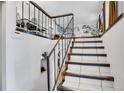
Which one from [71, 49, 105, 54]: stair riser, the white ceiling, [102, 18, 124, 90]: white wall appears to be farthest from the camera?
the white ceiling

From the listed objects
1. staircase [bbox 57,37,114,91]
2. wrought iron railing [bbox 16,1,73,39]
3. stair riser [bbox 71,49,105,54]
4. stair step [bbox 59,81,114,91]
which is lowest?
stair step [bbox 59,81,114,91]

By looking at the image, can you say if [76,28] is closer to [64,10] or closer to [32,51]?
[64,10]

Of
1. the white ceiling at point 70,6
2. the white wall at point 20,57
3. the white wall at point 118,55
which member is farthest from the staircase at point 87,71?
the white ceiling at point 70,6

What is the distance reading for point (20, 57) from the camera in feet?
9.07

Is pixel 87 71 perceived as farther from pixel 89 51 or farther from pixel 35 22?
pixel 35 22

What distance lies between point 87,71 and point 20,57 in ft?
4.91

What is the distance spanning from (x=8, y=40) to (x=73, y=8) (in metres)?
5.41

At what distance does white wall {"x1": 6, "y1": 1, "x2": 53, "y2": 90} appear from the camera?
238 cm

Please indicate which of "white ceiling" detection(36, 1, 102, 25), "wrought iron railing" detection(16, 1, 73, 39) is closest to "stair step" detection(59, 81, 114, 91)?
"wrought iron railing" detection(16, 1, 73, 39)

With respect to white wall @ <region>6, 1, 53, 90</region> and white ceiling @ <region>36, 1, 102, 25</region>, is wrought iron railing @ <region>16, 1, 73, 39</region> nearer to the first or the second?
white wall @ <region>6, 1, 53, 90</region>

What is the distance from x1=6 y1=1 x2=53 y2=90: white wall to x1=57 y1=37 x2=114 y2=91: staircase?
0.88 metres

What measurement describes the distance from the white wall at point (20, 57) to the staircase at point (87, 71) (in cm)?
88

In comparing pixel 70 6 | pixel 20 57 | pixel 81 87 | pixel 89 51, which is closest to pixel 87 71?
pixel 81 87

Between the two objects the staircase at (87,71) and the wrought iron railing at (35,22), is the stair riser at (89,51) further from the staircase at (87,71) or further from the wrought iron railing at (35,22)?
the wrought iron railing at (35,22)
